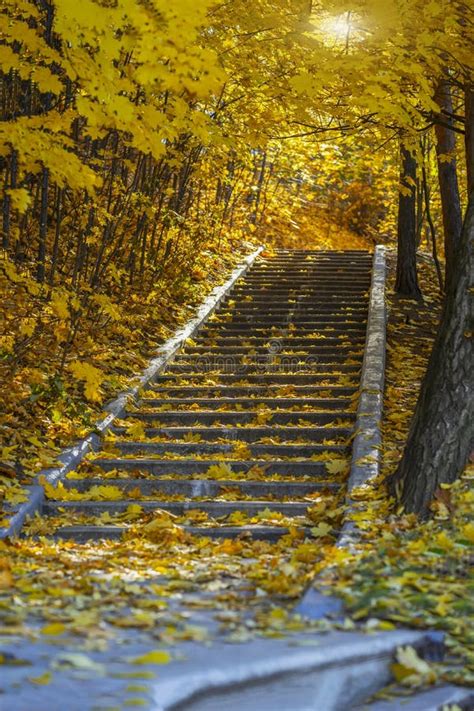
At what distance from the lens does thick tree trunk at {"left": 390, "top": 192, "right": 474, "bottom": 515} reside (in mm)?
5156

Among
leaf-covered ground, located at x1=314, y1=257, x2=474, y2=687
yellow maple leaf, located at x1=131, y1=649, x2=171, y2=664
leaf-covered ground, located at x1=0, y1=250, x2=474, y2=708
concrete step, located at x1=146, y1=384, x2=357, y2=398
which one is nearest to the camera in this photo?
yellow maple leaf, located at x1=131, y1=649, x2=171, y2=664

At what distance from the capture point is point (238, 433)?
7875 millimetres

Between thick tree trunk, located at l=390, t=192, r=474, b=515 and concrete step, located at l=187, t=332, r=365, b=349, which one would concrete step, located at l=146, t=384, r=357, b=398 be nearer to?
concrete step, located at l=187, t=332, r=365, b=349

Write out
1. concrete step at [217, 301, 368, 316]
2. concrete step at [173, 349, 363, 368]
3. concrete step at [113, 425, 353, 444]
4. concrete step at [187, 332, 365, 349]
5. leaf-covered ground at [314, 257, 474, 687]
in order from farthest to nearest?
1. concrete step at [217, 301, 368, 316]
2. concrete step at [187, 332, 365, 349]
3. concrete step at [173, 349, 363, 368]
4. concrete step at [113, 425, 353, 444]
5. leaf-covered ground at [314, 257, 474, 687]

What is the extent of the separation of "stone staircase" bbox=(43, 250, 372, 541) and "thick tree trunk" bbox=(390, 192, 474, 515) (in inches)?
37.0

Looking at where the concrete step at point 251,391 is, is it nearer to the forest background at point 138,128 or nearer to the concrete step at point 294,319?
the forest background at point 138,128

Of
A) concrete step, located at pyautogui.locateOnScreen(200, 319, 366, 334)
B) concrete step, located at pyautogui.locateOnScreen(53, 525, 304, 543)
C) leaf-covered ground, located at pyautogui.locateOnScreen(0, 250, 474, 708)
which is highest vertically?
concrete step, located at pyautogui.locateOnScreen(200, 319, 366, 334)

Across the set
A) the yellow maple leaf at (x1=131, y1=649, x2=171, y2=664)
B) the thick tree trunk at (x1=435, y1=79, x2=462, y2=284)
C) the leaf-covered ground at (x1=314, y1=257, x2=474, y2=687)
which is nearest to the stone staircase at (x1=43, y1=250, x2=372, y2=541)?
the leaf-covered ground at (x1=314, y1=257, x2=474, y2=687)

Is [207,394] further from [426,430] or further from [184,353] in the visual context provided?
[426,430]

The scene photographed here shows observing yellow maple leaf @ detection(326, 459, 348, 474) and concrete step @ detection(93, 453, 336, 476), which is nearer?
yellow maple leaf @ detection(326, 459, 348, 474)

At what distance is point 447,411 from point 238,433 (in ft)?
9.80

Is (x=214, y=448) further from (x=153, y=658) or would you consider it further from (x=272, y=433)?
(x=153, y=658)

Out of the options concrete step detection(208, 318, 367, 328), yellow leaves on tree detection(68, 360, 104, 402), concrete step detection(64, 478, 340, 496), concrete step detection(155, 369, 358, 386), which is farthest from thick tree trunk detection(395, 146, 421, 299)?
concrete step detection(64, 478, 340, 496)

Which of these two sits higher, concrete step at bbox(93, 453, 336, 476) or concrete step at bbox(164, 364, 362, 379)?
concrete step at bbox(164, 364, 362, 379)
